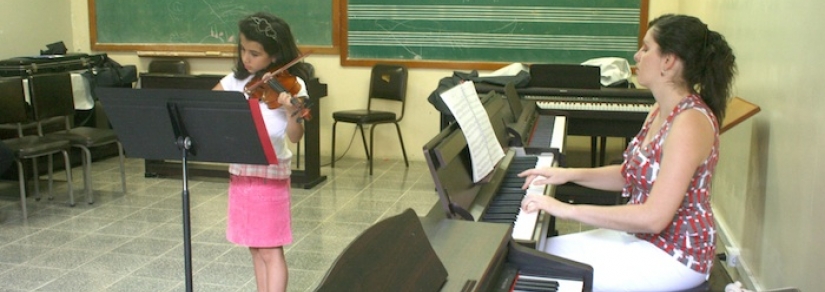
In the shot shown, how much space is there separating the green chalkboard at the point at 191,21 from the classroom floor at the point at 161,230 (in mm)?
1219

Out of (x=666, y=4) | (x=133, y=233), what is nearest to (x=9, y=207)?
(x=133, y=233)

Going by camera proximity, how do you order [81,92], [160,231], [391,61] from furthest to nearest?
[391,61] < [81,92] < [160,231]

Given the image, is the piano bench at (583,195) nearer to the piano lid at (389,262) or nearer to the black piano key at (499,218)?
the black piano key at (499,218)

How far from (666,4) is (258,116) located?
4.56 m

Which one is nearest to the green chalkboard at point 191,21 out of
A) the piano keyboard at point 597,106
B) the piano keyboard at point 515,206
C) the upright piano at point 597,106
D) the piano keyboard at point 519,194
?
the upright piano at point 597,106

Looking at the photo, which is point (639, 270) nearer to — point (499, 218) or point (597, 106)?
point (499, 218)

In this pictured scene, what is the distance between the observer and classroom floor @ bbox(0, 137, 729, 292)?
12.6 ft

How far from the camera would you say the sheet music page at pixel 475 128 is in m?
2.40

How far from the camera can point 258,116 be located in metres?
2.47

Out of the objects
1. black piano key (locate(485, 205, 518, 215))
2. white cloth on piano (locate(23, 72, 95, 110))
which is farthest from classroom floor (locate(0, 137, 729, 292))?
black piano key (locate(485, 205, 518, 215))

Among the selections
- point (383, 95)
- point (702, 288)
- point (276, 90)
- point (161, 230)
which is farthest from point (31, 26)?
point (702, 288)

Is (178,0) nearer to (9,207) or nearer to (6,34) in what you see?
(6,34)

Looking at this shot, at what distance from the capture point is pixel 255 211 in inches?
112

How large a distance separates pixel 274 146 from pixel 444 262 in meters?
1.30
